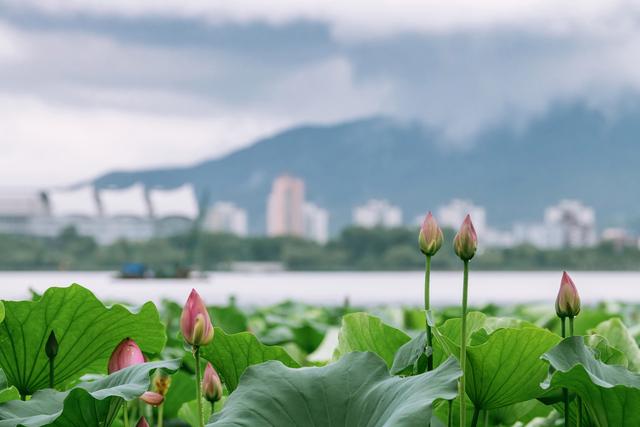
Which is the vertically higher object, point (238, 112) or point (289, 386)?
point (238, 112)

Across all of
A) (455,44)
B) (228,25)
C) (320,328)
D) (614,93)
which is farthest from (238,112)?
(320,328)

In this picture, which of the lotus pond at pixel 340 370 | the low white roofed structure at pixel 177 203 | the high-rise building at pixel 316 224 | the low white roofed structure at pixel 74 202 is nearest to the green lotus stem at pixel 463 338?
the lotus pond at pixel 340 370

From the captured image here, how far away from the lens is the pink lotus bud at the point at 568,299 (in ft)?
2.08

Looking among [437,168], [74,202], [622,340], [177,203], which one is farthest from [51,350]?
[437,168]

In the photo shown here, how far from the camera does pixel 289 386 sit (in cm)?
56

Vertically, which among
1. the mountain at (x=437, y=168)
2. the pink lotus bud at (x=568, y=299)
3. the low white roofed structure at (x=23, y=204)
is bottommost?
the pink lotus bud at (x=568, y=299)

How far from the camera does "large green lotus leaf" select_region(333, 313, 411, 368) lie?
734mm

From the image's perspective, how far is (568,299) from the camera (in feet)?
2.08

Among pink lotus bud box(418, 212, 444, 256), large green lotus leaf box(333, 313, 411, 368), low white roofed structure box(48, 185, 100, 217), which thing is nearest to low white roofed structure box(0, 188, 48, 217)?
low white roofed structure box(48, 185, 100, 217)

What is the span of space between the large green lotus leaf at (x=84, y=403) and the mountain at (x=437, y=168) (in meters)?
71.0

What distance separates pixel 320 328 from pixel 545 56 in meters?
121

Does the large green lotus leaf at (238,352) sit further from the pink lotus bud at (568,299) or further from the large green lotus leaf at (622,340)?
the large green lotus leaf at (622,340)

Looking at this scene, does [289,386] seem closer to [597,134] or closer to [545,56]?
[597,134]

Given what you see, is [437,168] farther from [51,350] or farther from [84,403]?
[84,403]
